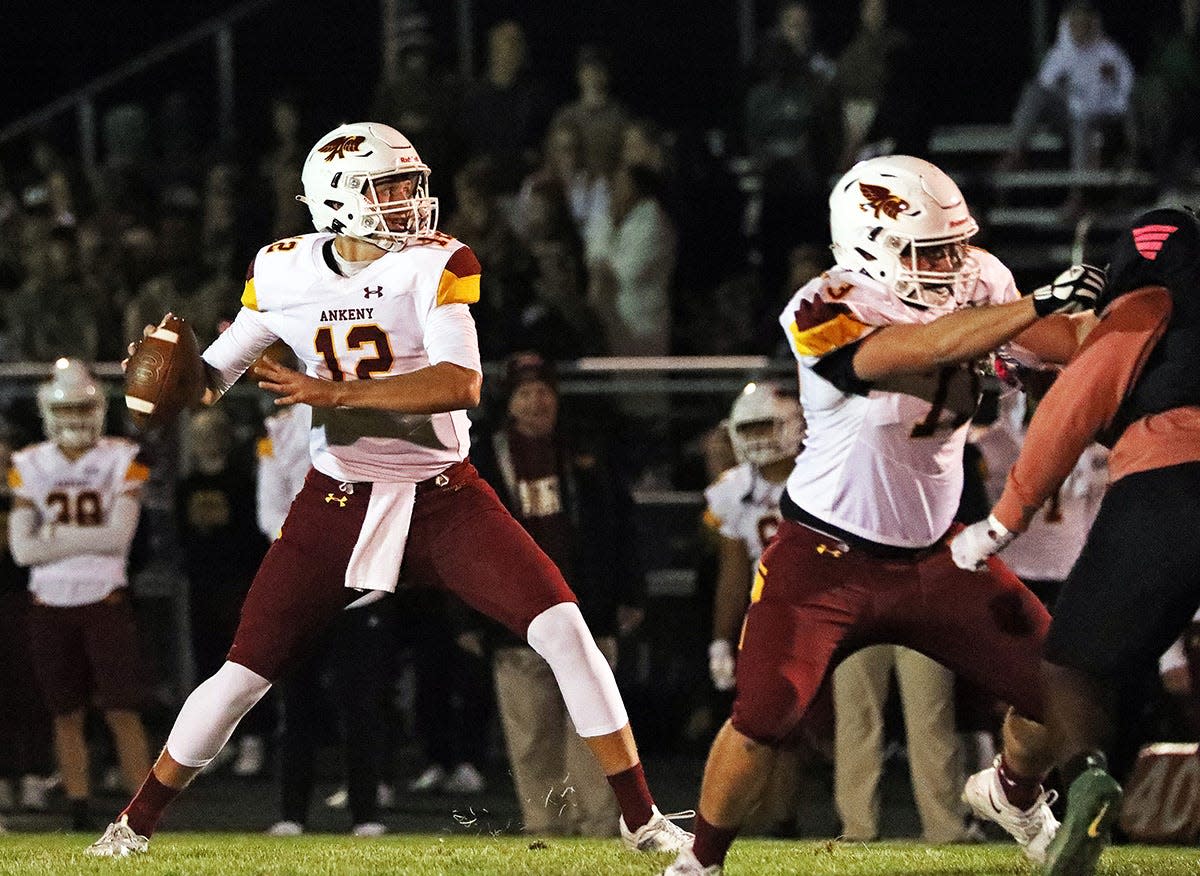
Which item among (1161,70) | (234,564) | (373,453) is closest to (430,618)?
(234,564)

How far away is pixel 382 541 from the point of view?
6.18 meters

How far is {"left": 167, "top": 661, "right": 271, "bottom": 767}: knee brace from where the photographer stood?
625 centimetres

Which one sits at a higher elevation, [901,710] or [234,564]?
[234,564]

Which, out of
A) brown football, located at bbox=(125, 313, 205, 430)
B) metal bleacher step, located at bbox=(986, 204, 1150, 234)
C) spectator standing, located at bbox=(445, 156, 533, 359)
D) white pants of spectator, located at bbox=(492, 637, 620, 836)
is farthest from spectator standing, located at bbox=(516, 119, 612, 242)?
brown football, located at bbox=(125, 313, 205, 430)

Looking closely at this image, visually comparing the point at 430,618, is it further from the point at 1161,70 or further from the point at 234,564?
the point at 1161,70

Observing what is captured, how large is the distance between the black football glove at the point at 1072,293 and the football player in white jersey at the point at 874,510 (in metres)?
0.38

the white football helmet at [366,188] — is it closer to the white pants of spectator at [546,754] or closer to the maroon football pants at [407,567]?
the maroon football pants at [407,567]

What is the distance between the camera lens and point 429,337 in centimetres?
610

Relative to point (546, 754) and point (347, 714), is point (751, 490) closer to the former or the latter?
point (546, 754)

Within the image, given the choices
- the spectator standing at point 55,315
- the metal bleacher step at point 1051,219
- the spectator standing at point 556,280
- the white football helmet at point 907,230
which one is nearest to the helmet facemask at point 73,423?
the spectator standing at point 556,280

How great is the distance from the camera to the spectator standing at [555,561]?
866 cm

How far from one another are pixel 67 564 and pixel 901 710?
11.7 ft

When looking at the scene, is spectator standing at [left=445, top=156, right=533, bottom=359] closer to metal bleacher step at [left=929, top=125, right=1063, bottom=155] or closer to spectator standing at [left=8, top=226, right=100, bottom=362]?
spectator standing at [left=8, top=226, right=100, bottom=362]

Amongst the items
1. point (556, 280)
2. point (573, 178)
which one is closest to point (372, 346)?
point (556, 280)
